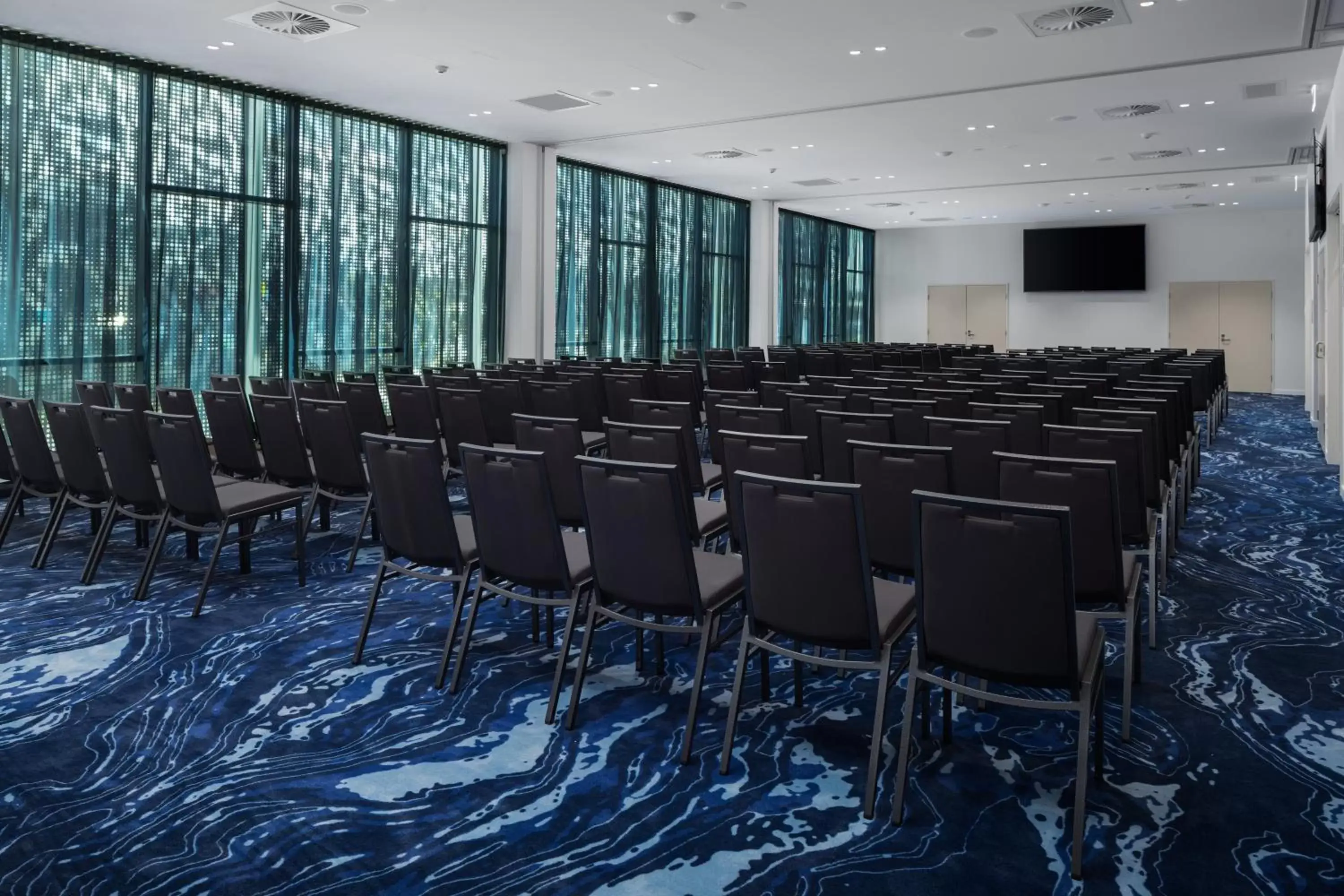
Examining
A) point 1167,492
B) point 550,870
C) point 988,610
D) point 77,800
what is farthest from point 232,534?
point 1167,492

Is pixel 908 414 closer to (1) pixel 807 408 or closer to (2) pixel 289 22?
(1) pixel 807 408

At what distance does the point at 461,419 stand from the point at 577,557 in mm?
2790

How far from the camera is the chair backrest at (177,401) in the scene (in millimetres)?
6039

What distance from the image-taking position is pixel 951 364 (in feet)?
47.5

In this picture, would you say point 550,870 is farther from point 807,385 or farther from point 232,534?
point 807,385

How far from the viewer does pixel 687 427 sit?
5492mm

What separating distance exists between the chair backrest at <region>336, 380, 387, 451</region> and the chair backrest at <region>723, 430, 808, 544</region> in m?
2.83

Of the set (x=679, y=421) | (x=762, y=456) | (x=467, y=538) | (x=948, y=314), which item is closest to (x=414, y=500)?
(x=467, y=538)

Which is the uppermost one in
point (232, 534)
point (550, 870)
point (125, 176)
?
point (125, 176)

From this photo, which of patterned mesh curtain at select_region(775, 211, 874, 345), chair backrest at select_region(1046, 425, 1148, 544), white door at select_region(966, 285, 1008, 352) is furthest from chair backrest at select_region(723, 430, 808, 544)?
white door at select_region(966, 285, 1008, 352)

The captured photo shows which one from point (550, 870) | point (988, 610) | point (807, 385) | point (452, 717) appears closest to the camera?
point (550, 870)

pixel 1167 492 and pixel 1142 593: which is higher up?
pixel 1167 492

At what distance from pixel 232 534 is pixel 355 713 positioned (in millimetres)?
2970

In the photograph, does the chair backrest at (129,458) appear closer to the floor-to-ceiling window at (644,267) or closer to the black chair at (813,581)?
the black chair at (813,581)
